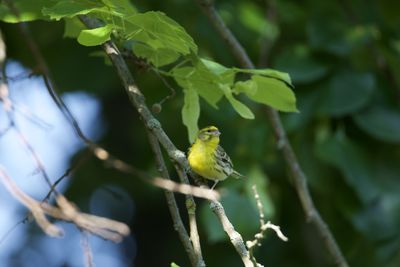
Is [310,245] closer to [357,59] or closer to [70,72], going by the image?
[357,59]

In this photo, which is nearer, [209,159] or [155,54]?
[155,54]

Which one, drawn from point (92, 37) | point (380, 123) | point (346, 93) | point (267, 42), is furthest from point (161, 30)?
point (267, 42)

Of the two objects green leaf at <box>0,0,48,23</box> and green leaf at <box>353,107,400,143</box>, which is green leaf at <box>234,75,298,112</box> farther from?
green leaf at <box>353,107,400,143</box>

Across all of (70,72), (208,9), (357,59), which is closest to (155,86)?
(70,72)

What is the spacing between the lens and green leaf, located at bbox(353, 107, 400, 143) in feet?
15.0

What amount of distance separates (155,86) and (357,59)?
4.52ft

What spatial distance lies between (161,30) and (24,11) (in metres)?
0.66

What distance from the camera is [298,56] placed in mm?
4785

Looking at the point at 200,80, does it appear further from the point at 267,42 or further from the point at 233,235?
the point at 267,42

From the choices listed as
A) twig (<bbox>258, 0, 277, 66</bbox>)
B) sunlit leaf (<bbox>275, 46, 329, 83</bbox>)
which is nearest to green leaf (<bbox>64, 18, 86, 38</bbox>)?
sunlit leaf (<bbox>275, 46, 329, 83</bbox>)

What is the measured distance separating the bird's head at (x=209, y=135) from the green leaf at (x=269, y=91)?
0.78 meters

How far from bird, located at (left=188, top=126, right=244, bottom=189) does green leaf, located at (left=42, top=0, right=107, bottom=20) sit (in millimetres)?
883

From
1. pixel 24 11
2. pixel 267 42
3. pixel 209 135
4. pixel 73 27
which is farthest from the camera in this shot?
pixel 267 42

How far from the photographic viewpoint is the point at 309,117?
15.6 feet
